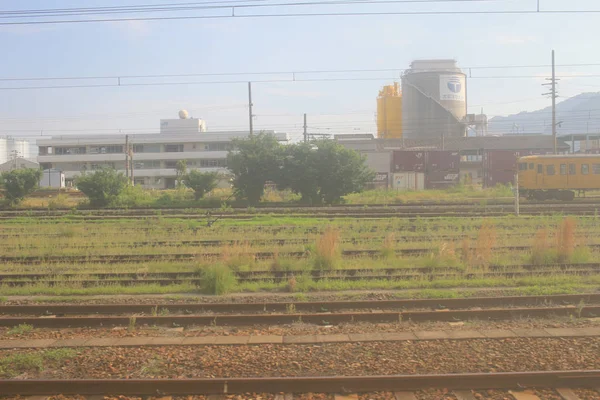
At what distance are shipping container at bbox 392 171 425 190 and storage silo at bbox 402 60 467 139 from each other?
1372 inches

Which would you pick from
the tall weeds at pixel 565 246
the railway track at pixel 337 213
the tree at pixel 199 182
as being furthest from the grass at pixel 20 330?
the tree at pixel 199 182

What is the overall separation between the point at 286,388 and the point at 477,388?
2360mm

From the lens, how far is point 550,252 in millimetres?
13898

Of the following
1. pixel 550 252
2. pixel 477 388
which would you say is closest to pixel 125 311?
pixel 477 388

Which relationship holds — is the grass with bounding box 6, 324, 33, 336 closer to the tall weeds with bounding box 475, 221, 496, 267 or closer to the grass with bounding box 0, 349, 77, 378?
the grass with bounding box 0, 349, 77, 378

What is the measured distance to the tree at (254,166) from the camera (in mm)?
35938

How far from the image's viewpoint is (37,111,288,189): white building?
7494 cm

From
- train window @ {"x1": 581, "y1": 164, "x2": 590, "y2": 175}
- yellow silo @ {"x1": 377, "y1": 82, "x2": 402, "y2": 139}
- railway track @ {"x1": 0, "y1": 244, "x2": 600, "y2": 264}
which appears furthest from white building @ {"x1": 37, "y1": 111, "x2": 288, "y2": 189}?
railway track @ {"x1": 0, "y1": 244, "x2": 600, "y2": 264}

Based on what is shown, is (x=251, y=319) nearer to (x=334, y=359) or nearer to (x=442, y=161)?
(x=334, y=359)

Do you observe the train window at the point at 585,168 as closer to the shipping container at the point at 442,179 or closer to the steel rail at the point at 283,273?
the shipping container at the point at 442,179

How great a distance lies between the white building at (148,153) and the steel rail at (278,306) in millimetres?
64749

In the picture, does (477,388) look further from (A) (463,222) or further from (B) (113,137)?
(B) (113,137)

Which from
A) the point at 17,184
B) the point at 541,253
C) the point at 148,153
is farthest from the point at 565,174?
the point at 148,153

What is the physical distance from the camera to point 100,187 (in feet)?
113
